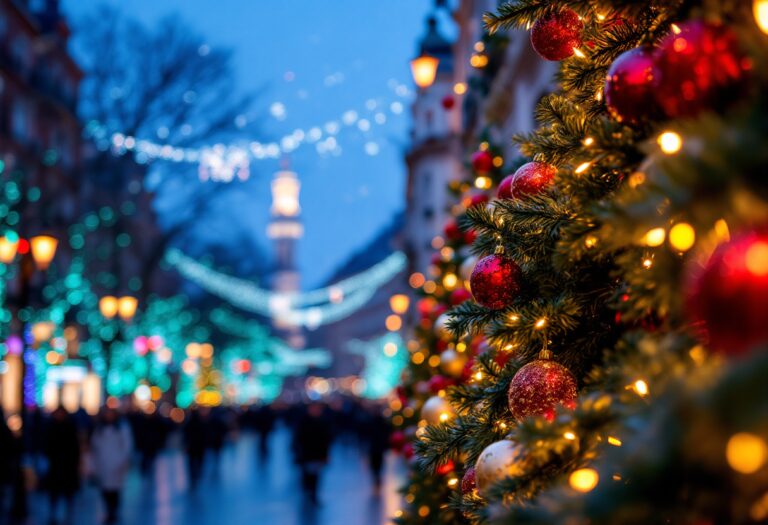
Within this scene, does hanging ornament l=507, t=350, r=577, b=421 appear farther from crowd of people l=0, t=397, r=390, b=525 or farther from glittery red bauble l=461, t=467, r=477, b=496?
crowd of people l=0, t=397, r=390, b=525

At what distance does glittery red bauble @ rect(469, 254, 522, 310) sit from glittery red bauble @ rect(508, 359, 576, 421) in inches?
11.9

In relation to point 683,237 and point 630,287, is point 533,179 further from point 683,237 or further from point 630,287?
point 683,237

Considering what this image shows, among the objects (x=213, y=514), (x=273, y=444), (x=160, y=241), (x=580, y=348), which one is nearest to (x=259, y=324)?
(x=273, y=444)

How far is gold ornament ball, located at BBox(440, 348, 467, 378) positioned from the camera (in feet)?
32.9

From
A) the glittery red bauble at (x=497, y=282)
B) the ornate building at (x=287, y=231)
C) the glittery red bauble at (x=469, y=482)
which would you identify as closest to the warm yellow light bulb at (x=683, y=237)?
the glittery red bauble at (x=497, y=282)

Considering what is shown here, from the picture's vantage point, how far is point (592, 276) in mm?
3902

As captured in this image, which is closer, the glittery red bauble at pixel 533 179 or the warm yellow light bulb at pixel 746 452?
the warm yellow light bulb at pixel 746 452

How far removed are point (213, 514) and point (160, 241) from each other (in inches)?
742

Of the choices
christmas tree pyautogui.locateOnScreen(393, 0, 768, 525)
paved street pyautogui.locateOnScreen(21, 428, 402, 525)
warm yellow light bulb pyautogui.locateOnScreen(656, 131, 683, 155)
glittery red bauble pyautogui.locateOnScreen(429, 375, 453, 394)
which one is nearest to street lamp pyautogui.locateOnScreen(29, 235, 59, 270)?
paved street pyautogui.locateOnScreen(21, 428, 402, 525)

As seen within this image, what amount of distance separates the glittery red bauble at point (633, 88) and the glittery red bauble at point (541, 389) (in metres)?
1.10

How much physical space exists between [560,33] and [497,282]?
3.42ft

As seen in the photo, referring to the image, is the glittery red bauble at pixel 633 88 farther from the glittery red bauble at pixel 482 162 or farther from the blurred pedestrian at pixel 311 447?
the blurred pedestrian at pixel 311 447

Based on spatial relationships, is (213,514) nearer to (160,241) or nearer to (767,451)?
(767,451)

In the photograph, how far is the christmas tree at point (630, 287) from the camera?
2180 millimetres
